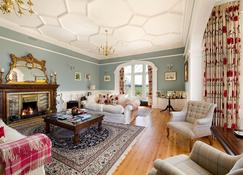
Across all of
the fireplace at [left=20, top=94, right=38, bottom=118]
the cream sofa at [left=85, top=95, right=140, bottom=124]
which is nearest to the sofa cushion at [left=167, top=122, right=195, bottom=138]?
the cream sofa at [left=85, top=95, right=140, bottom=124]

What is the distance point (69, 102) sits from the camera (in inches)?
235


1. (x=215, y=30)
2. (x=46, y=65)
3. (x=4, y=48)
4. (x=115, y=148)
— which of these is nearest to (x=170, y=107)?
(x=215, y=30)

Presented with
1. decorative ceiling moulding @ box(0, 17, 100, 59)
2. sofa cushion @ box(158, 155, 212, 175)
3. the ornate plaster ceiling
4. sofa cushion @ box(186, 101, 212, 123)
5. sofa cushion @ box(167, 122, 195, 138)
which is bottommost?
sofa cushion @ box(167, 122, 195, 138)

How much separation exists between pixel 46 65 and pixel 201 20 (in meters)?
5.50

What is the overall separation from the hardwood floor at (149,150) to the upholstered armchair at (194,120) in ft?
1.06

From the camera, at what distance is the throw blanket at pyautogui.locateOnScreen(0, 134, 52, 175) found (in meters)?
1.12

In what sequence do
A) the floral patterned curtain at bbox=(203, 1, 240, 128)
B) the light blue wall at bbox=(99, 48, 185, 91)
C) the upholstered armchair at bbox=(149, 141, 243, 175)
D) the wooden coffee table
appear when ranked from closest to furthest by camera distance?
1. the upholstered armchair at bbox=(149, 141, 243, 175)
2. the wooden coffee table
3. the floral patterned curtain at bbox=(203, 1, 240, 128)
4. the light blue wall at bbox=(99, 48, 185, 91)

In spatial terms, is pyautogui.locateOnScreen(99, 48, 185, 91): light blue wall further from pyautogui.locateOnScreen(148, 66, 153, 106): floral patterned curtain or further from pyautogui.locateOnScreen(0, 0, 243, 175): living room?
pyautogui.locateOnScreen(148, 66, 153, 106): floral patterned curtain

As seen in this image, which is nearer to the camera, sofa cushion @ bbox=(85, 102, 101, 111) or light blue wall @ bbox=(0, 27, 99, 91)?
light blue wall @ bbox=(0, 27, 99, 91)

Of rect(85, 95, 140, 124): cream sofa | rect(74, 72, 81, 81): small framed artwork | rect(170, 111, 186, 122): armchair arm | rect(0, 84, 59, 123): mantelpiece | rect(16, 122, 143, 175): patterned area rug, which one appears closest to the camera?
rect(16, 122, 143, 175): patterned area rug

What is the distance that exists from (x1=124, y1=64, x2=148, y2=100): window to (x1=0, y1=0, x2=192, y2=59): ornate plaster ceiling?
1.87 meters

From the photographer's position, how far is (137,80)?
768cm

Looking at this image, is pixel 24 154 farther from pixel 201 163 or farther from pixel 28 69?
pixel 28 69

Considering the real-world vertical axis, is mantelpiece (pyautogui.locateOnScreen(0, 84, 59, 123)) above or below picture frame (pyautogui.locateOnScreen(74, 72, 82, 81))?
below
